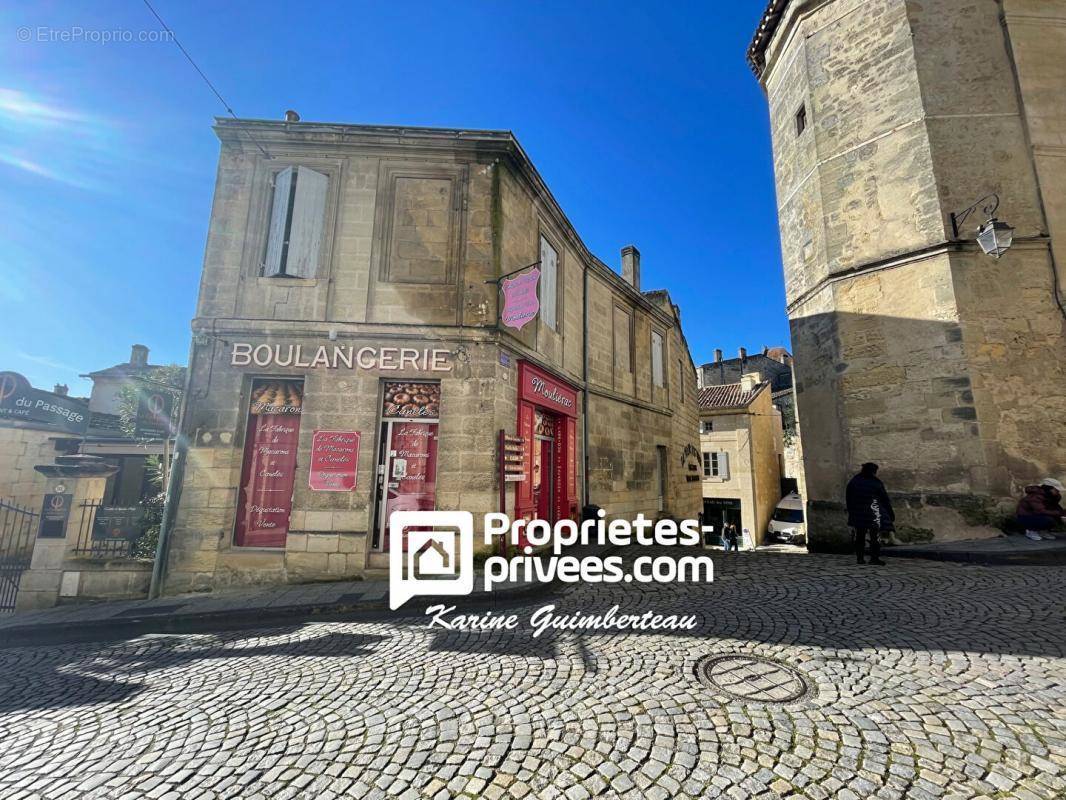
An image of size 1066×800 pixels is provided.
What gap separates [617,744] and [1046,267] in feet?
37.5

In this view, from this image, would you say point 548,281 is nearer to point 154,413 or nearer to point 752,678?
point 154,413

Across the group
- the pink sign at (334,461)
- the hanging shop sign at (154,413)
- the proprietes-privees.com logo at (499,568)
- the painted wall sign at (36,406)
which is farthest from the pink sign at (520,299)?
the painted wall sign at (36,406)

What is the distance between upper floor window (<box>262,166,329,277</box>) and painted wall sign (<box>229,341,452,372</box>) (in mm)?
1318

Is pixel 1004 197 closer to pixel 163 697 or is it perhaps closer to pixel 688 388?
pixel 688 388

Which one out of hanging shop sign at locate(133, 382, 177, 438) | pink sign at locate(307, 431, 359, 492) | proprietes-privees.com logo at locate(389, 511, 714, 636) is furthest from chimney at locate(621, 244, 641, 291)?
hanging shop sign at locate(133, 382, 177, 438)

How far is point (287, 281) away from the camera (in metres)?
7.74

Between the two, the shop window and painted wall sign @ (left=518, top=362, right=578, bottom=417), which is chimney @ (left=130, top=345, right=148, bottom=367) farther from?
the shop window

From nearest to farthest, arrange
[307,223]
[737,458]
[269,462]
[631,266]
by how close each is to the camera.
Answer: [269,462], [307,223], [631,266], [737,458]

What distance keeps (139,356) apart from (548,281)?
2175 centimetres

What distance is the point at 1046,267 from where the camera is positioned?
329 inches

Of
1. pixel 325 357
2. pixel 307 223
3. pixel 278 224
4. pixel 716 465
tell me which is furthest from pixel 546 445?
pixel 716 465

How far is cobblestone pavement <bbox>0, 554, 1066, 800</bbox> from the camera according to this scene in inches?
96.3

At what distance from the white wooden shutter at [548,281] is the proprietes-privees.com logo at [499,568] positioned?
4.44 metres

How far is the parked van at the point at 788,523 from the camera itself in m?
24.4
